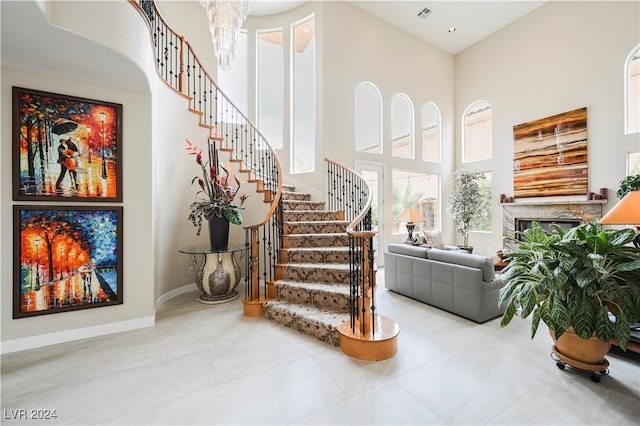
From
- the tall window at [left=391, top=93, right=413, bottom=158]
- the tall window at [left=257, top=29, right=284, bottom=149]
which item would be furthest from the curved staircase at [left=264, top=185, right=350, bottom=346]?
the tall window at [left=391, top=93, right=413, bottom=158]

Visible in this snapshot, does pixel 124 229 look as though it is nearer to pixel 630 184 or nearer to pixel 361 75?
pixel 361 75

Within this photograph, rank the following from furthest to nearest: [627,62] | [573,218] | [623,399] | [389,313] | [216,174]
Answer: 1. [573,218]
2. [627,62]
3. [216,174]
4. [389,313]
5. [623,399]

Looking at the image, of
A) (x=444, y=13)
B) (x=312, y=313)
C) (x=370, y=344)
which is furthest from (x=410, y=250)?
(x=444, y=13)

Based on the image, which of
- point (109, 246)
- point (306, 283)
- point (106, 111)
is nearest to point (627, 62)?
point (306, 283)

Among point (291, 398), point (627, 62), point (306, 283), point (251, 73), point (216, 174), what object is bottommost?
point (291, 398)

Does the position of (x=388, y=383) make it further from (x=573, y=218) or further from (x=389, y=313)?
(x=573, y=218)

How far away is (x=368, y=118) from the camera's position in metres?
6.34

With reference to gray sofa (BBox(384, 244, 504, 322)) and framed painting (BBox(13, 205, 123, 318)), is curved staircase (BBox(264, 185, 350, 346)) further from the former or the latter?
framed painting (BBox(13, 205, 123, 318))

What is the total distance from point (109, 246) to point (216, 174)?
161 cm

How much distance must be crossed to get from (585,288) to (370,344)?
169cm

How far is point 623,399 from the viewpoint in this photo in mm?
1879

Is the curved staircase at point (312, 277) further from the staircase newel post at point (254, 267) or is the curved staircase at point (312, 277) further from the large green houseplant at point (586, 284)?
the large green houseplant at point (586, 284)

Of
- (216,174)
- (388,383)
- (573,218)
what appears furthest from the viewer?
(573,218)

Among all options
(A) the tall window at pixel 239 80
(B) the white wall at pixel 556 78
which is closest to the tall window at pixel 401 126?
(B) the white wall at pixel 556 78
